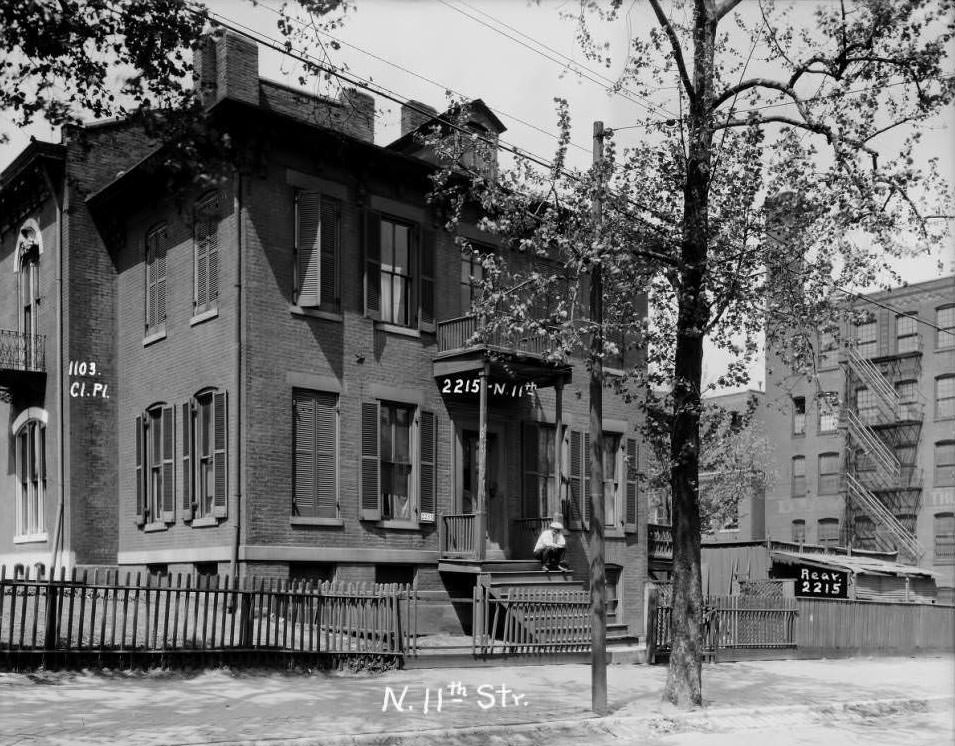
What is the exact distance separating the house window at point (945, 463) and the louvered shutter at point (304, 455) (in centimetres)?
3883

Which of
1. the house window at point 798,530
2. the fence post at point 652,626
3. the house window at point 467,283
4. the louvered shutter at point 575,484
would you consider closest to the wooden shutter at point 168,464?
the house window at point 467,283

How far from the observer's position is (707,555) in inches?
1527

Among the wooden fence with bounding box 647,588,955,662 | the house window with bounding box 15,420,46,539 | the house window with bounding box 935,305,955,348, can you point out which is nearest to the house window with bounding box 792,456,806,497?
the house window with bounding box 935,305,955,348

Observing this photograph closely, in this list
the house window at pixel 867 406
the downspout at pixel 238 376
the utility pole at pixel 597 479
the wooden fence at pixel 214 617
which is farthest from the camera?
the house window at pixel 867 406

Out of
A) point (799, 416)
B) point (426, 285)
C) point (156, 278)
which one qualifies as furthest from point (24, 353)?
point (799, 416)

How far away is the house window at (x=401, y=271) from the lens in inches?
880

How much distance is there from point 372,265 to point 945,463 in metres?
37.9

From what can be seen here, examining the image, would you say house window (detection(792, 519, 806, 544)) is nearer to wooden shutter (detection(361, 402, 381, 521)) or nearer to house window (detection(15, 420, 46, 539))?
wooden shutter (detection(361, 402, 381, 521))

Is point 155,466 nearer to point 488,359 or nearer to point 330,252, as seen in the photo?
point 330,252

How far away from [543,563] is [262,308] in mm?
7676

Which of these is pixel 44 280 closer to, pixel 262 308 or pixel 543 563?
pixel 262 308

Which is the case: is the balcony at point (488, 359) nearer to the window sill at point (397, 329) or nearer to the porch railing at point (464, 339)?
the porch railing at point (464, 339)

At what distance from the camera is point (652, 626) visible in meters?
19.9

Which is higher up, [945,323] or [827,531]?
[945,323]
